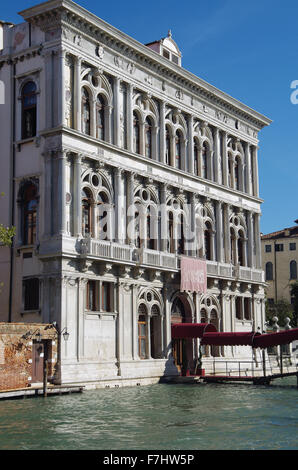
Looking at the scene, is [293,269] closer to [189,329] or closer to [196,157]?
[196,157]

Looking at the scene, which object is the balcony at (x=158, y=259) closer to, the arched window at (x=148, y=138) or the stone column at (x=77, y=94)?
the arched window at (x=148, y=138)

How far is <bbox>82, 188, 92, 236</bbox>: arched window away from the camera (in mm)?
31812

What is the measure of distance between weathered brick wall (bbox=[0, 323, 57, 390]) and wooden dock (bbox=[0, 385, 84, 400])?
33.1 inches

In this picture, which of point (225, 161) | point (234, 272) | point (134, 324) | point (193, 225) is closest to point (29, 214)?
point (134, 324)

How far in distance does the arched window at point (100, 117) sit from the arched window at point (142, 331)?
822cm

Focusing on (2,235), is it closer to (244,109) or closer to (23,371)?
(23,371)

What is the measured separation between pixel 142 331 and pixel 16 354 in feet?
28.7

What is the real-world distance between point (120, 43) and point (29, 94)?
5.19m

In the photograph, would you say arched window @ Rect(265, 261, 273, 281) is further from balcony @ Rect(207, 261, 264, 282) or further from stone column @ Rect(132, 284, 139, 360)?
stone column @ Rect(132, 284, 139, 360)

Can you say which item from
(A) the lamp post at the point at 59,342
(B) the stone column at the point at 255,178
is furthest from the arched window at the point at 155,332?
(B) the stone column at the point at 255,178

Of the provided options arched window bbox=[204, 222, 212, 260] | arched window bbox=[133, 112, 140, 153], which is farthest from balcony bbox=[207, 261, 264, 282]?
arched window bbox=[133, 112, 140, 153]

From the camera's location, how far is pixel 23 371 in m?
27.2
